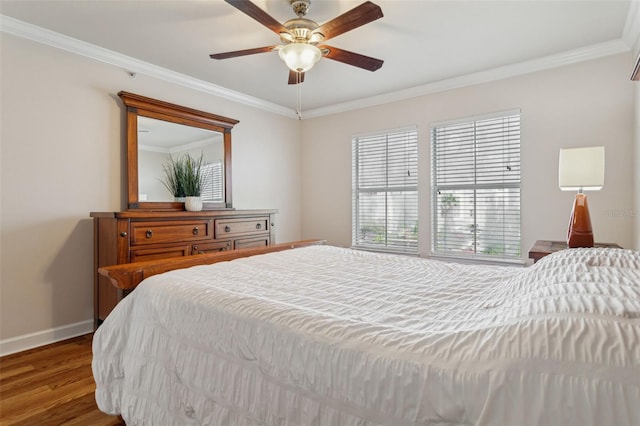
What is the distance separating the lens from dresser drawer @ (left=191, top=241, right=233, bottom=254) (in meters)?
3.07

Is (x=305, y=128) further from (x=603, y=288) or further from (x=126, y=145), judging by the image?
(x=603, y=288)

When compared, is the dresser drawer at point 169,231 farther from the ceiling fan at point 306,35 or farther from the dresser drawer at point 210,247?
the ceiling fan at point 306,35

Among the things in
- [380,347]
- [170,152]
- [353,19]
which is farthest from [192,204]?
[380,347]

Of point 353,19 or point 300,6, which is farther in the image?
point 300,6

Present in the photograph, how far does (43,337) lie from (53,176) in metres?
1.33

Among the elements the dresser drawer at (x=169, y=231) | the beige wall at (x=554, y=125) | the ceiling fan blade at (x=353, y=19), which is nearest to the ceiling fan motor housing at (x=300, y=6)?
the ceiling fan blade at (x=353, y=19)

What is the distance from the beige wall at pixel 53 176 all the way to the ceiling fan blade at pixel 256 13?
6.22 ft

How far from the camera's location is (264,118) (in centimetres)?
446

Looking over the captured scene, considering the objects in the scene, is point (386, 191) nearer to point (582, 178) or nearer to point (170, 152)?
point (582, 178)

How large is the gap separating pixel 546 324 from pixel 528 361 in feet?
0.33

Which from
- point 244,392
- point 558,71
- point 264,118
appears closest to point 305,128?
point 264,118

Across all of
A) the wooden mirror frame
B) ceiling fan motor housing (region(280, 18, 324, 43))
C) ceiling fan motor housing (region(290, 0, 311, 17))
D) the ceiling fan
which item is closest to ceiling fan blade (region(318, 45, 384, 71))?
the ceiling fan

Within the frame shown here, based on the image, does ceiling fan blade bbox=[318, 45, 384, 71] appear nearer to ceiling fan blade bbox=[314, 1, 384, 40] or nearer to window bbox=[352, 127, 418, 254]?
ceiling fan blade bbox=[314, 1, 384, 40]

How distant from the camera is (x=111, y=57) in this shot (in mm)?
2965
